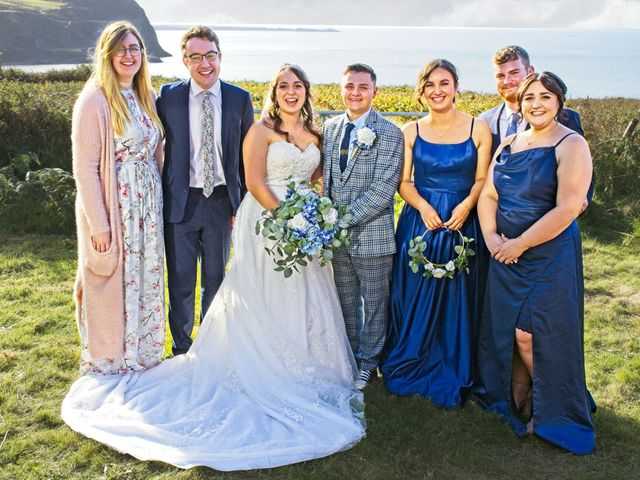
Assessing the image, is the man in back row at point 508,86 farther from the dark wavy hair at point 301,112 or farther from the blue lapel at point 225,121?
the blue lapel at point 225,121

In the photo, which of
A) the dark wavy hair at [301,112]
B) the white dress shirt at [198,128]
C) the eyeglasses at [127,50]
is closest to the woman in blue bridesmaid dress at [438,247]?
the dark wavy hair at [301,112]

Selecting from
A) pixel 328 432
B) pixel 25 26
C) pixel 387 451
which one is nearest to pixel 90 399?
pixel 328 432

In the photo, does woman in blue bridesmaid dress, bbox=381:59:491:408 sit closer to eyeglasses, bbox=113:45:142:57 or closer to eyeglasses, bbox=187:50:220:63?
eyeglasses, bbox=187:50:220:63

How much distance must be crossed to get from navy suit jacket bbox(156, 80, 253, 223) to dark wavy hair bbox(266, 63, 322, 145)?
299 millimetres

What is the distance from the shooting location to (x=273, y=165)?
4.43 m

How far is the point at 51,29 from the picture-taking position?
50.9m

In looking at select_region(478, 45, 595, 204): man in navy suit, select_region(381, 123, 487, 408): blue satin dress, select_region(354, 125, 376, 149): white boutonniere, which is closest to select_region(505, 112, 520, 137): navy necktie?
select_region(478, 45, 595, 204): man in navy suit

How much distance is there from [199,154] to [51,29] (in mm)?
53095

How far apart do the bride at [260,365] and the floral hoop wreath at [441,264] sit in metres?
0.67

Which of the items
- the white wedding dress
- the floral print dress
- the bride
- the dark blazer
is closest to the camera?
the white wedding dress

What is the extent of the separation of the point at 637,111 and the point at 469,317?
829cm

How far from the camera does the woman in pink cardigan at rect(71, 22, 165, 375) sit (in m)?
4.23

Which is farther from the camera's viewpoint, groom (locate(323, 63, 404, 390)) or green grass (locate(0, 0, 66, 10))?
green grass (locate(0, 0, 66, 10))

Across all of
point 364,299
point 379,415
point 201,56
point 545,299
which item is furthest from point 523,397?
point 201,56
